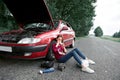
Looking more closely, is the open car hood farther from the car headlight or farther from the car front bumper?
the car front bumper

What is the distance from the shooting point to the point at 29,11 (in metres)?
4.66

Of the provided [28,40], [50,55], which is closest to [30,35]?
[28,40]

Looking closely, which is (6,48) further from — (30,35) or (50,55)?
(50,55)

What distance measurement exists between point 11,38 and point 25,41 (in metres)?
0.46

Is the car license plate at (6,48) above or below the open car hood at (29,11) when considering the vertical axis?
below

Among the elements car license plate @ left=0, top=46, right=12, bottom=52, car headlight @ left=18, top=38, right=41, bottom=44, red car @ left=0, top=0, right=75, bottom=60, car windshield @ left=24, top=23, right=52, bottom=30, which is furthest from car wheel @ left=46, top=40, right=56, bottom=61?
car license plate @ left=0, top=46, right=12, bottom=52

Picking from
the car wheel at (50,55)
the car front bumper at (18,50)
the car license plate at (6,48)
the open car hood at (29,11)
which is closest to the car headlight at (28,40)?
the car front bumper at (18,50)

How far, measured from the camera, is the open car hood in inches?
164

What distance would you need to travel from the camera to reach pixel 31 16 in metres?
4.79

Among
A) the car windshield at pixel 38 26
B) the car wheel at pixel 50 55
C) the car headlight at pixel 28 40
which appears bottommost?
the car wheel at pixel 50 55

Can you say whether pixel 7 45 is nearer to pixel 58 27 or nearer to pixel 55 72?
pixel 55 72

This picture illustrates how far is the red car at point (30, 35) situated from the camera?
346 centimetres

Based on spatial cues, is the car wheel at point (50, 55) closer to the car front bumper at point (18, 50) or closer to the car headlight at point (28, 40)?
the car front bumper at point (18, 50)

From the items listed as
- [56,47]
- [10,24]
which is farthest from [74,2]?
[56,47]
